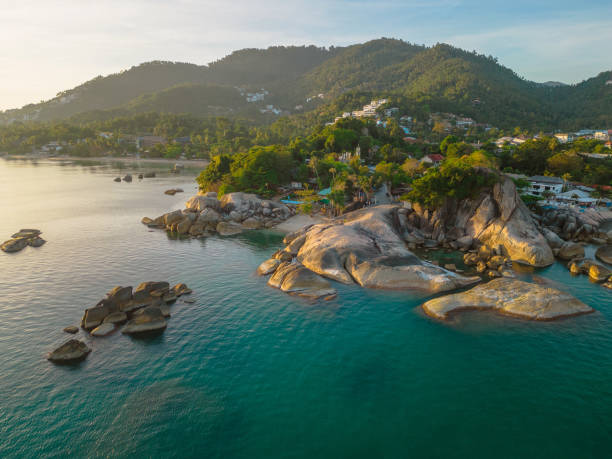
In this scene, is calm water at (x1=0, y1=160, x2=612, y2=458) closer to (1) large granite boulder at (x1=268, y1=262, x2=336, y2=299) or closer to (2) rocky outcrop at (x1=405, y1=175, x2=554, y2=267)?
(1) large granite boulder at (x1=268, y1=262, x2=336, y2=299)

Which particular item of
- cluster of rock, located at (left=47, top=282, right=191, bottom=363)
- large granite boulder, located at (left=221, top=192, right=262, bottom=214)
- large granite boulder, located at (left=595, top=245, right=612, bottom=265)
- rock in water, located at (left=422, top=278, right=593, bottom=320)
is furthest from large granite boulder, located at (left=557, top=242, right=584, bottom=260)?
large granite boulder, located at (left=221, top=192, right=262, bottom=214)

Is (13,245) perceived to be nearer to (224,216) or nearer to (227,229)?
(227,229)

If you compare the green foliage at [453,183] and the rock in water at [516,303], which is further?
the green foliage at [453,183]

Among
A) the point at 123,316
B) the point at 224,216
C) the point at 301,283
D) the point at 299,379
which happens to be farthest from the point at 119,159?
the point at 299,379

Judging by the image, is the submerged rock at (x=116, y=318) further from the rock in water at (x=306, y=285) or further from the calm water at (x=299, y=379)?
the rock in water at (x=306, y=285)

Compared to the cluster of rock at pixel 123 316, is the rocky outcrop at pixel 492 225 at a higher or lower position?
higher

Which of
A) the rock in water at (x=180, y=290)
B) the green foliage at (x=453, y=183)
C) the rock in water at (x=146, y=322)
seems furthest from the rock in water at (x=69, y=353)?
the green foliage at (x=453, y=183)
